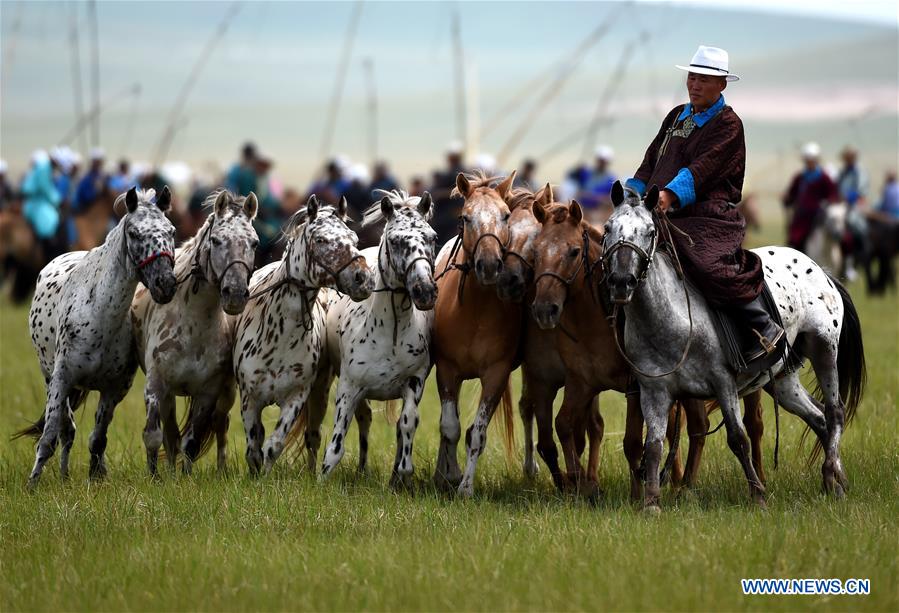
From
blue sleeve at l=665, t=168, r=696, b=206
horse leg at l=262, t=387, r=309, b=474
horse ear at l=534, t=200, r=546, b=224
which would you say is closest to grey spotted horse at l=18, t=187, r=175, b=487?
horse leg at l=262, t=387, r=309, b=474

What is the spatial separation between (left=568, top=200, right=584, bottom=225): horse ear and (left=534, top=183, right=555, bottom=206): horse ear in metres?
0.46

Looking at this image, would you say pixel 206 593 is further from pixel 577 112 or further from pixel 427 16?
pixel 427 16

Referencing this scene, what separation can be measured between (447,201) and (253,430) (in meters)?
10.2

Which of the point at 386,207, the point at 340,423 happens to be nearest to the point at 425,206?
the point at 386,207

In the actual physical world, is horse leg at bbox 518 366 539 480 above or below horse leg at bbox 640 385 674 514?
below

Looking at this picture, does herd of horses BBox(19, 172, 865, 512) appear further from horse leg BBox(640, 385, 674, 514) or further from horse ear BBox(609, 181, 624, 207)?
horse ear BBox(609, 181, 624, 207)

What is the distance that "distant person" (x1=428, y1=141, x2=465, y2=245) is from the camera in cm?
1844

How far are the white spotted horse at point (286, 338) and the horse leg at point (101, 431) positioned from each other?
38.0 inches

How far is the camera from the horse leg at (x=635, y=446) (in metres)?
8.81

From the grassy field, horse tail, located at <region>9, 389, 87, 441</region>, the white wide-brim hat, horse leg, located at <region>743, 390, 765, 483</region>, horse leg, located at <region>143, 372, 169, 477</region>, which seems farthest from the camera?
horse tail, located at <region>9, 389, 87, 441</region>

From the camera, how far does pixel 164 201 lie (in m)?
9.14

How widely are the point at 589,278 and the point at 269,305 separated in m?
2.25

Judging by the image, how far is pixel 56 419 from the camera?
9.07 m

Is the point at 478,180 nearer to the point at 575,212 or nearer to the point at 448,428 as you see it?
the point at 575,212
